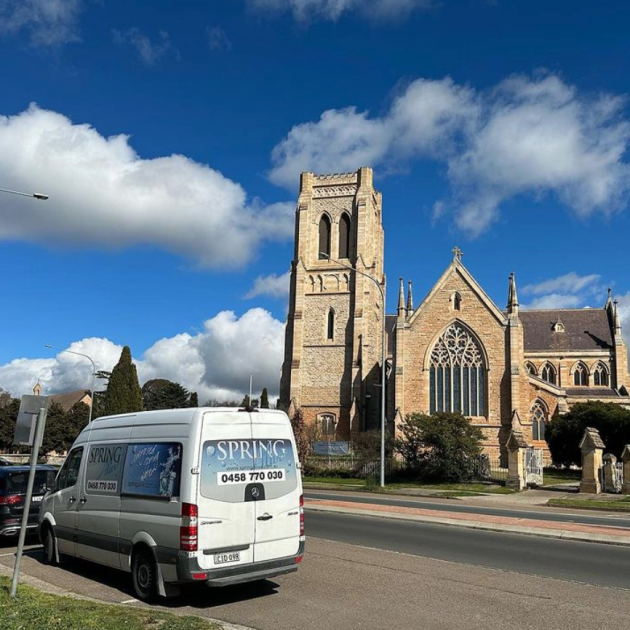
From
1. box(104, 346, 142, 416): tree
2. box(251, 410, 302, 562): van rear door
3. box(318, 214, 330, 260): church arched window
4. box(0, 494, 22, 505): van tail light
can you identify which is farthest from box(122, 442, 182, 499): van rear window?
box(318, 214, 330, 260): church arched window

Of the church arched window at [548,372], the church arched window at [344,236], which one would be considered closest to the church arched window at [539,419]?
the church arched window at [548,372]

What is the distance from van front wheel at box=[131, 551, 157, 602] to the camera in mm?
8094

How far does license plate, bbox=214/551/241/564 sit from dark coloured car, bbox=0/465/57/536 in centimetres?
529

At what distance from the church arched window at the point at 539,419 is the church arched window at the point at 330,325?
54.0 feet

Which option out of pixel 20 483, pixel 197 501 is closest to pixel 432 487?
pixel 20 483

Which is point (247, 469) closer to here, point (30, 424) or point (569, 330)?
point (30, 424)

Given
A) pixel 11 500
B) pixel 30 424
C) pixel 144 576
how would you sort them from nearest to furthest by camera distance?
pixel 144 576 → pixel 30 424 → pixel 11 500

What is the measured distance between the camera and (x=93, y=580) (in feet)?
30.9

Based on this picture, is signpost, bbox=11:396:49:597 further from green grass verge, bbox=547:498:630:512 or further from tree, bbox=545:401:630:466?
tree, bbox=545:401:630:466

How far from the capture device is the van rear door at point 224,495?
7.81 metres

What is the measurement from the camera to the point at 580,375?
59.4 meters

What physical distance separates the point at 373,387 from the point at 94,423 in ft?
138

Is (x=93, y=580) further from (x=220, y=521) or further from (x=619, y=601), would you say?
(x=619, y=601)

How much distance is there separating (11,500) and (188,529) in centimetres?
644
